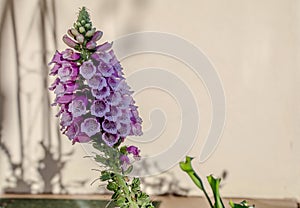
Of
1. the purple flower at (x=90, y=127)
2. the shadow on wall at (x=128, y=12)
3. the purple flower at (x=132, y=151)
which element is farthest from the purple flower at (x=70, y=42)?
the shadow on wall at (x=128, y=12)

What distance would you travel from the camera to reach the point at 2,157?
497 cm

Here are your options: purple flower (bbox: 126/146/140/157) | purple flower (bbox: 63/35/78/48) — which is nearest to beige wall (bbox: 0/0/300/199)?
purple flower (bbox: 126/146/140/157)

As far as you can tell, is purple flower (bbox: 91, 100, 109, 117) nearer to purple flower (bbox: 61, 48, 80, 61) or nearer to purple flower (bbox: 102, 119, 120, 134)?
purple flower (bbox: 102, 119, 120, 134)

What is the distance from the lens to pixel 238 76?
468 centimetres

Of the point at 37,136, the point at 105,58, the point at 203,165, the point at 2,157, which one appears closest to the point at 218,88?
the point at 203,165

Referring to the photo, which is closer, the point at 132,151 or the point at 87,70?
the point at 87,70

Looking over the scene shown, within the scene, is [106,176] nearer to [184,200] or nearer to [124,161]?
[124,161]

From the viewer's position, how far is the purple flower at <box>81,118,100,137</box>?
1.41 metres

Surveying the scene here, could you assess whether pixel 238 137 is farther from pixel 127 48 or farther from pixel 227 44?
pixel 127 48

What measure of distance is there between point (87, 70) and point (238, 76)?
3353 mm

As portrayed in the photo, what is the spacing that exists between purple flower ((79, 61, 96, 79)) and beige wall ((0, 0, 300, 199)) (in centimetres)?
318

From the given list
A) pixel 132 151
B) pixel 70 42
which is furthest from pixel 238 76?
pixel 70 42

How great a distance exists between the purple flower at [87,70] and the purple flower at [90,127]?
4.5 inches

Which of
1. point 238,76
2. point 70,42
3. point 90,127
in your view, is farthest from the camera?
point 238,76
